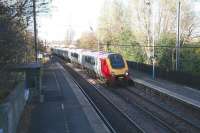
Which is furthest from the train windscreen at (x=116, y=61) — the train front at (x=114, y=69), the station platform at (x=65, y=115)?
the station platform at (x=65, y=115)

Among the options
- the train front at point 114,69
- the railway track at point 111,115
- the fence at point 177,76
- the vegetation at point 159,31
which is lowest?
the railway track at point 111,115

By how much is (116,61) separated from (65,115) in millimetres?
13542

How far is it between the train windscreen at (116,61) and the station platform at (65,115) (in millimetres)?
4431

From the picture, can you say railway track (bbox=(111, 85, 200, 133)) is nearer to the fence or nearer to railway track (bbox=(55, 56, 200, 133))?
railway track (bbox=(55, 56, 200, 133))

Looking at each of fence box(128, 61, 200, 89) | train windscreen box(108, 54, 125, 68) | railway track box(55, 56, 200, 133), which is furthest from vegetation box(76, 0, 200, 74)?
railway track box(55, 56, 200, 133)

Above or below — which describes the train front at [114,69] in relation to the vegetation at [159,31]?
below

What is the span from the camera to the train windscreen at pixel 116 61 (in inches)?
1366

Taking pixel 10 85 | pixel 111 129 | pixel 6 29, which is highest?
pixel 6 29

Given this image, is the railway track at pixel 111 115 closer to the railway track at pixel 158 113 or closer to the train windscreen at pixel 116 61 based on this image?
the railway track at pixel 158 113

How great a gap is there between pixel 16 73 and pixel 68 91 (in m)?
5.80

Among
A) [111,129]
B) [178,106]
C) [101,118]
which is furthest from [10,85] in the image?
[178,106]

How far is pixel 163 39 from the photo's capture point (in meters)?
49.4

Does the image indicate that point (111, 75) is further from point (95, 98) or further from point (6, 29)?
point (6, 29)

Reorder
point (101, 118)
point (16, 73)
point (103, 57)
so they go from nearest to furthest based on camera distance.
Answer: point (101, 118), point (16, 73), point (103, 57)
